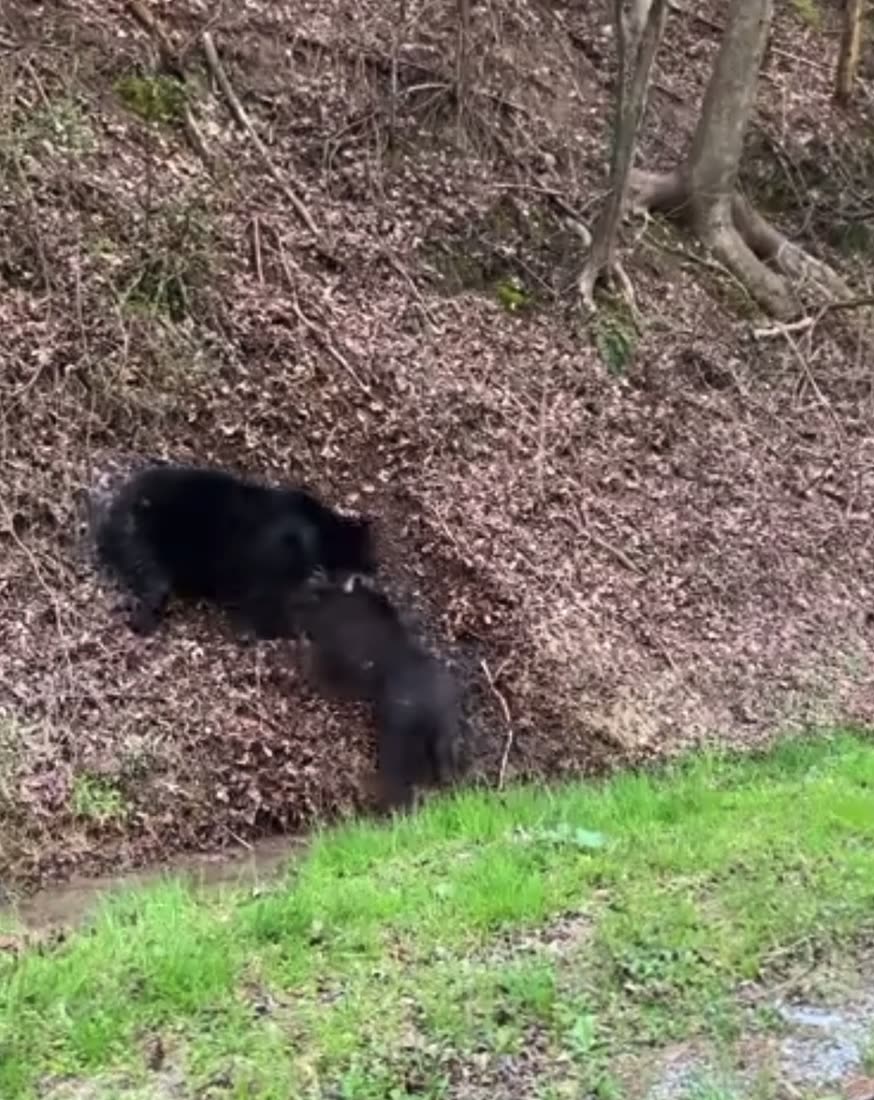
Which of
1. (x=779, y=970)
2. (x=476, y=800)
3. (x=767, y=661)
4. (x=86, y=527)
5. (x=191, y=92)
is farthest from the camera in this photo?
(x=191, y=92)

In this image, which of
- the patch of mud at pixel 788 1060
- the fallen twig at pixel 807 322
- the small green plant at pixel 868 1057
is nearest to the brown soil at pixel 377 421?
the fallen twig at pixel 807 322

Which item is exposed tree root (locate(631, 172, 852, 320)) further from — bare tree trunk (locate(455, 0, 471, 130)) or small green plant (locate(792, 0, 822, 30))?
small green plant (locate(792, 0, 822, 30))

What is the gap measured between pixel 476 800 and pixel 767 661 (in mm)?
2898

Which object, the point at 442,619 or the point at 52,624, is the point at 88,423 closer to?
the point at 52,624

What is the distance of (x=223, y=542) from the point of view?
8758mm

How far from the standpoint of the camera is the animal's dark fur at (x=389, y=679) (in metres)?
8.47

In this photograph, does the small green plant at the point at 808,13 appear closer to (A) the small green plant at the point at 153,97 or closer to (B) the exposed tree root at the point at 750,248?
(B) the exposed tree root at the point at 750,248

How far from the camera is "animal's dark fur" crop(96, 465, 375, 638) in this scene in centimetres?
838

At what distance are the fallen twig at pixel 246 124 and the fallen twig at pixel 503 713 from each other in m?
3.76

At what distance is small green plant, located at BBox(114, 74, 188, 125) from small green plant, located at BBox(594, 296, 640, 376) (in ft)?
11.9

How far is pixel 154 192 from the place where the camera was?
1001 centimetres

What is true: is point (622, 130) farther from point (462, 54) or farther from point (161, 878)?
point (161, 878)

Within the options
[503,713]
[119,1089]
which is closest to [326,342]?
[503,713]

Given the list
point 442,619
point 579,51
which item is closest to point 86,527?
point 442,619
